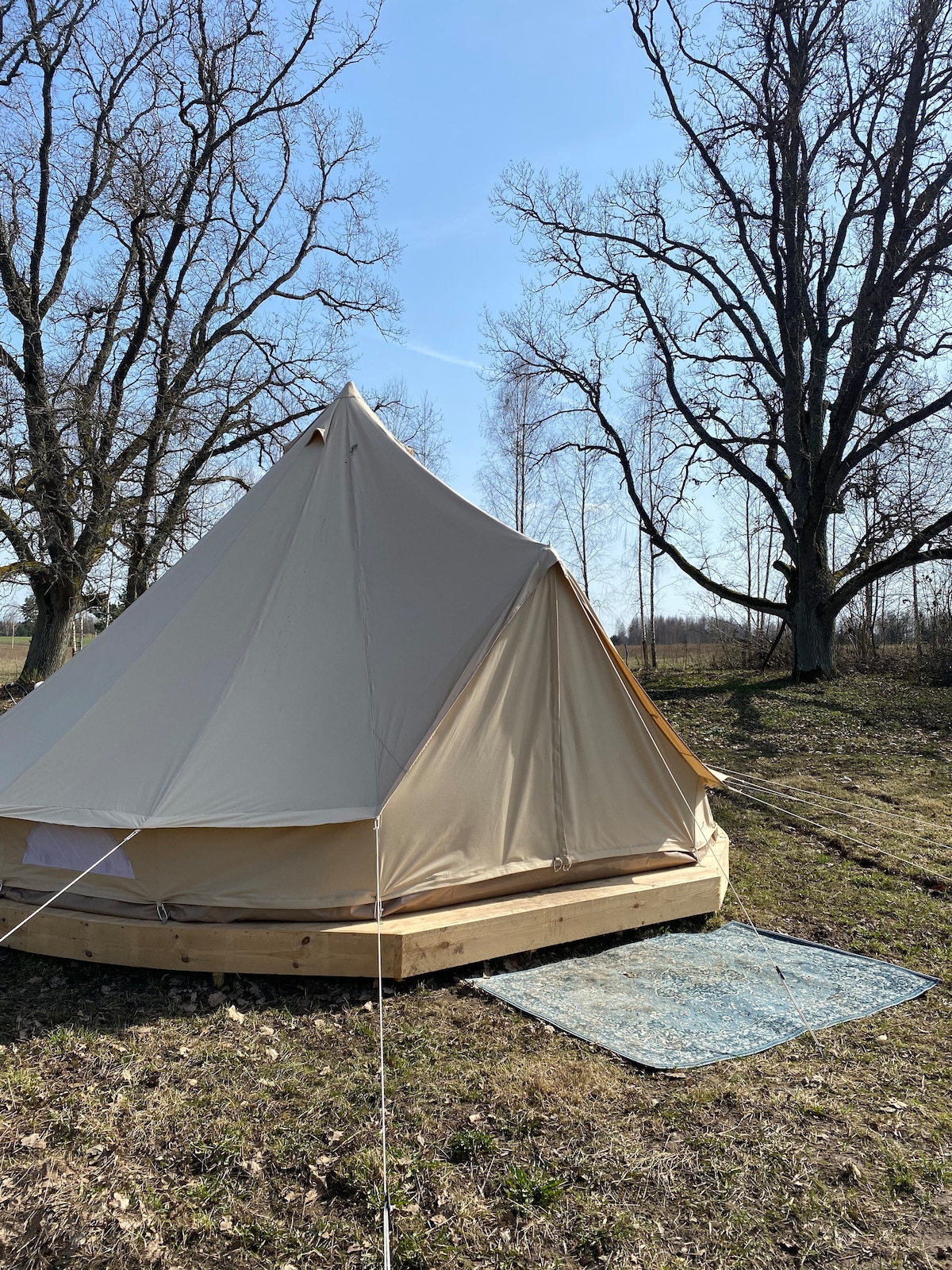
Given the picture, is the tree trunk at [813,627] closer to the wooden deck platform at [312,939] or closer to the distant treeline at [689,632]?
the distant treeline at [689,632]

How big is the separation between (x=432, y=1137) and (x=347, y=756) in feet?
5.88

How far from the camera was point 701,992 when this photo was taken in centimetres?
388

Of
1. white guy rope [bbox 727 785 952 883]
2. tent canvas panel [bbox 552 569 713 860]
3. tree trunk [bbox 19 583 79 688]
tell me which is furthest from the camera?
tree trunk [bbox 19 583 79 688]

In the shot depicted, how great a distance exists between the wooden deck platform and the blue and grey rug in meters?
0.21

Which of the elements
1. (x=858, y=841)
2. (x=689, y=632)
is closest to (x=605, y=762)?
(x=858, y=841)

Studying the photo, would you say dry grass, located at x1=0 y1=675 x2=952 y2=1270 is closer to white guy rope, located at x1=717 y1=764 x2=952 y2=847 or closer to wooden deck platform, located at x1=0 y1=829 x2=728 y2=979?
wooden deck platform, located at x1=0 y1=829 x2=728 y2=979

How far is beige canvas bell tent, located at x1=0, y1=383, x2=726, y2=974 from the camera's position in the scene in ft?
12.8

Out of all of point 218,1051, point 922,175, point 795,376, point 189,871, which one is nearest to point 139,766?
point 189,871

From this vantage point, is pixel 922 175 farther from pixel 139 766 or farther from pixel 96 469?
pixel 139 766

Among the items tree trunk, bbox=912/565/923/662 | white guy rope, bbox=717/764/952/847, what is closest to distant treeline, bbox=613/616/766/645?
tree trunk, bbox=912/565/923/662

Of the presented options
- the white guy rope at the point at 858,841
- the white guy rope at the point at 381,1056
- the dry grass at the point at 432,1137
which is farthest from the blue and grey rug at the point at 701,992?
the white guy rope at the point at 858,841

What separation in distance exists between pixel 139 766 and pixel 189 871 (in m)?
0.60

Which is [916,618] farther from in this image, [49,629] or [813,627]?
[49,629]

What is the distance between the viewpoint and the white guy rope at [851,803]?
707 centimetres
